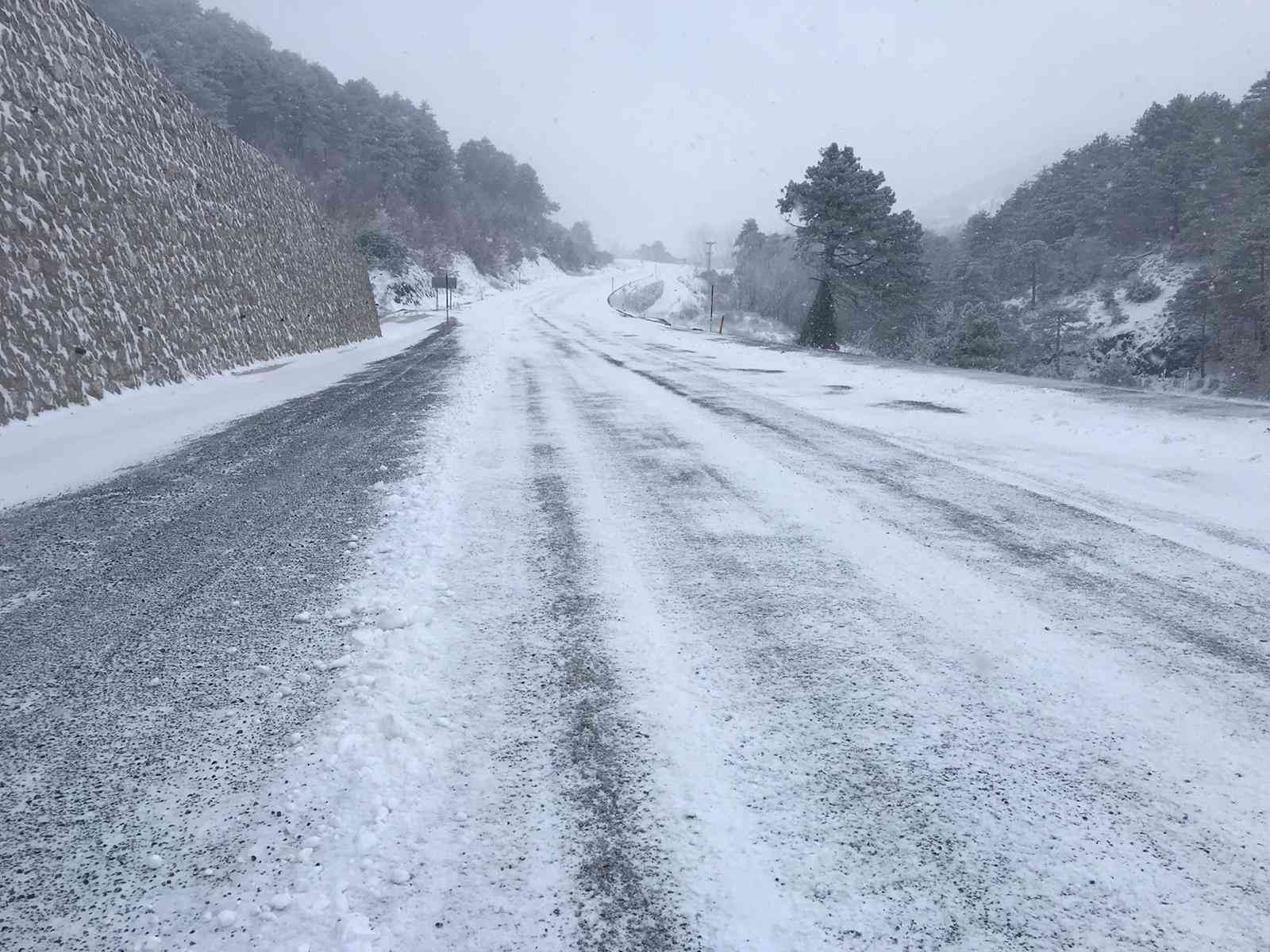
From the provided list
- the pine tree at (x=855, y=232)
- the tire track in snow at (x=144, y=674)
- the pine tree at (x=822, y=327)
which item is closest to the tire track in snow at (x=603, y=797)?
the tire track in snow at (x=144, y=674)

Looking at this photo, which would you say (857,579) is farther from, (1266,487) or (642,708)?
(1266,487)

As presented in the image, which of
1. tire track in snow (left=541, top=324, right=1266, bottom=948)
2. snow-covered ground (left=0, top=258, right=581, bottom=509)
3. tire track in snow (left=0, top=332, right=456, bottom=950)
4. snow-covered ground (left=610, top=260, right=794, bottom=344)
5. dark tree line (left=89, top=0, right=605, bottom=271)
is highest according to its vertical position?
dark tree line (left=89, top=0, right=605, bottom=271)

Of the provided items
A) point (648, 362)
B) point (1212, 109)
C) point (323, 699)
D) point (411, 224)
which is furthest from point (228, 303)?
point (1212, 109)

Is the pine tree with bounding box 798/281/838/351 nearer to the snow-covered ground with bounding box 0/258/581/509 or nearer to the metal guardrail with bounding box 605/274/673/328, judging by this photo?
the metal guardrail with bounding box 605/274/673/328

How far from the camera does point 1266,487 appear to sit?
4.86 metres

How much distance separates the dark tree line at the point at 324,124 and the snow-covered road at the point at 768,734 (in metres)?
39.5

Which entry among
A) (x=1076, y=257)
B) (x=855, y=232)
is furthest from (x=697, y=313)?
(x=1076, y=257)

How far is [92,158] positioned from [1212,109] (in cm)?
5918

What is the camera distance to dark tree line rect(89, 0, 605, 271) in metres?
44.3

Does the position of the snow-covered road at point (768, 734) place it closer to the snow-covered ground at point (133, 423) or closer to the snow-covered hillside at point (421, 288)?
the snow-covered ground at point (133, 423)

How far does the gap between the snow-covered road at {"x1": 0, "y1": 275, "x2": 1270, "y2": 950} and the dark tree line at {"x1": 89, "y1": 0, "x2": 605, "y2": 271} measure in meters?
39.5

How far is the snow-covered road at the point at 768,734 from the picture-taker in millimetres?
1480

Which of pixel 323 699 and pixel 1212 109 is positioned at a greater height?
pixel 1212 109

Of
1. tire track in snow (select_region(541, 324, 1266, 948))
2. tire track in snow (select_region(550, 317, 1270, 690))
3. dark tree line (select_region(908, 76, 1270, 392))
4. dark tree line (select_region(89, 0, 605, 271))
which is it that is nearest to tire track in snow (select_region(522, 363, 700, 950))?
tire track in snow (select_region(541, 324, 1266, 948))
